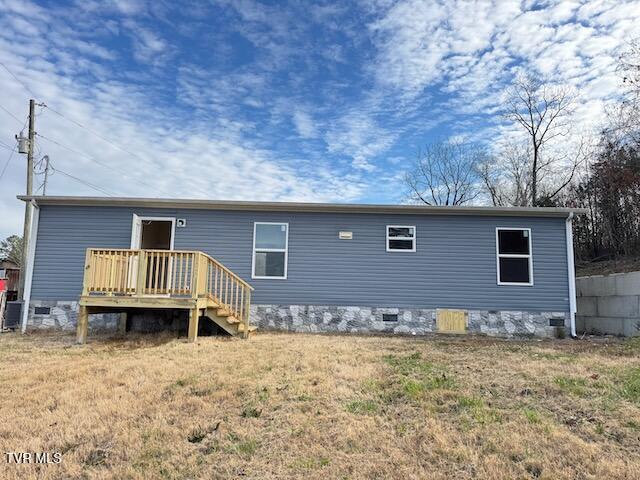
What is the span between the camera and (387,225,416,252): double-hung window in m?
9.62

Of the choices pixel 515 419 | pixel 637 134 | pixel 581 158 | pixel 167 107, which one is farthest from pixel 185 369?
pixel 581 158

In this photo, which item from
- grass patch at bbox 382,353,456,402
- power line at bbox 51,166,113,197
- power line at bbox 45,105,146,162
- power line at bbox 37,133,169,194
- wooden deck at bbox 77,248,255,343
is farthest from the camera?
power line at bbox 51,166,113,197

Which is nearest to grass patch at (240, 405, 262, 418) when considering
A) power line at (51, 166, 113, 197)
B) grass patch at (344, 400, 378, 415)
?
grass patch at (344, 400, 378, 415)

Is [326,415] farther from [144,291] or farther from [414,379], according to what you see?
[144,291]

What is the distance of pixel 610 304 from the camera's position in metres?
9.76

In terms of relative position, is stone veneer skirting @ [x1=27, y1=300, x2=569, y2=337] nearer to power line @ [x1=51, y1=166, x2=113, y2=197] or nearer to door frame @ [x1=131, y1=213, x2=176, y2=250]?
door frame @ [x1=131, y1=213, x2=176, y2=250]

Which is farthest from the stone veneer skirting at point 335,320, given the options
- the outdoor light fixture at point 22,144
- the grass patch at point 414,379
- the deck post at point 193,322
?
the outdoor light fixture at point 22,144

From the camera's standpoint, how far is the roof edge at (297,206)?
9.30m

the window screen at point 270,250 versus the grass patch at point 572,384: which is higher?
the window screen at point 270,250

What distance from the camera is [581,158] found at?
1905 centimetres

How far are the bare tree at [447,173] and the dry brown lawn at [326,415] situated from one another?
19.1 m

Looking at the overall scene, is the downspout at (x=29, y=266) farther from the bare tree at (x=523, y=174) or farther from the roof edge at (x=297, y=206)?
the bare tree at (x=523, y=174)

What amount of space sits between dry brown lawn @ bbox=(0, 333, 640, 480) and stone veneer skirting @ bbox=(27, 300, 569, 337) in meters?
3.01

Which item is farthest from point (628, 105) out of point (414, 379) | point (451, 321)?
point (414, 379)
